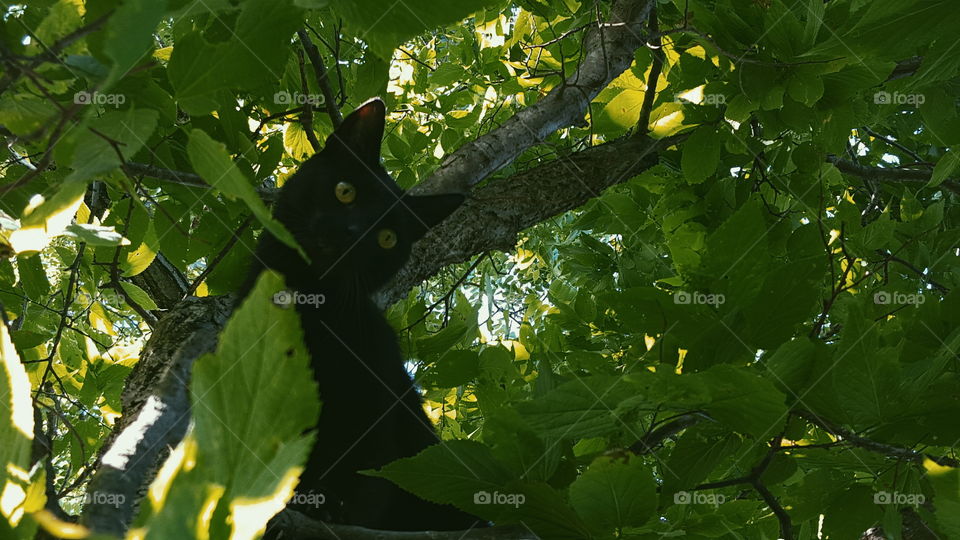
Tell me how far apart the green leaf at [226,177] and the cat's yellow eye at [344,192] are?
180 centimetres

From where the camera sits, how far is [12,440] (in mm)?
505

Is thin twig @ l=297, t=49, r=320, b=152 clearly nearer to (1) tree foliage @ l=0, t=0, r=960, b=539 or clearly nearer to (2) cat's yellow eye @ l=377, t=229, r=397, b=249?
(1) tree foliage @ l=0, t=0, r=960, b=539

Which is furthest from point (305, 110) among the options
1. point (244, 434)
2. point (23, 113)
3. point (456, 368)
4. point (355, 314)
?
point (244, 434)

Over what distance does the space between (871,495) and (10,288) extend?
2.98m

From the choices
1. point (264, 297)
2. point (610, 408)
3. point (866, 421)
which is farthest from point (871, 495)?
point (264, 297)

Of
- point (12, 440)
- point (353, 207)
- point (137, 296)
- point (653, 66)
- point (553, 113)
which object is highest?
point (653, 66)

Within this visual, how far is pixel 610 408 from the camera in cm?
94

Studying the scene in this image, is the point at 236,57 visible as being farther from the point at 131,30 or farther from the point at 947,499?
the point at 947,499

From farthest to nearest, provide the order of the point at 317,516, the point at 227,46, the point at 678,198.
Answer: the point at 678,198
the point at 317,516
the point at 227,46

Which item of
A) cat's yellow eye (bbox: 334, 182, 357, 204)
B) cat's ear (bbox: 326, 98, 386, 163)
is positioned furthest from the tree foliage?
cat's yellow eye (bbox: 334, 182, 357, 204)

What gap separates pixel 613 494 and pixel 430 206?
174cm

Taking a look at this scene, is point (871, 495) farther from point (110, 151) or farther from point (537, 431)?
point (110, 151)

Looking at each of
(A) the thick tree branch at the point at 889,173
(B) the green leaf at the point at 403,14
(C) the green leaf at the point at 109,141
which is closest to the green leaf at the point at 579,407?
(B) the green leaf at the point at 403,14

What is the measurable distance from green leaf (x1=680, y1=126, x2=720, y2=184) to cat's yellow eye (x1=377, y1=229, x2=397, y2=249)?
115 centimetres
